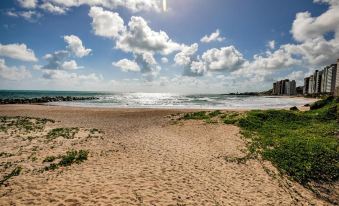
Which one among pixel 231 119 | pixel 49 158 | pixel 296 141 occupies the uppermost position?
pixel 231 119

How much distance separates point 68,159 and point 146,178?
4.93 metres

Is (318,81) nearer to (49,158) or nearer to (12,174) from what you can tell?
(49,158)

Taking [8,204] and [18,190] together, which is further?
[18,190]

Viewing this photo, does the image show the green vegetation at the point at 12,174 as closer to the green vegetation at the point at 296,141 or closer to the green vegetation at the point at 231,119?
the green vegetation at the point at 296,141

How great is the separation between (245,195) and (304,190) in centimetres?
311

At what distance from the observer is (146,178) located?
32.8 ft

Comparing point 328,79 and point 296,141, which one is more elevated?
point 328,79

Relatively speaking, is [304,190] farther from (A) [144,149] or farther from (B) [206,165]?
(A) [144,149]

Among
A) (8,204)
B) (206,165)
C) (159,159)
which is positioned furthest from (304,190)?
(8,204)

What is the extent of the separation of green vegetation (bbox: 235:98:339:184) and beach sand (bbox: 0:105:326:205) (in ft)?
4.19

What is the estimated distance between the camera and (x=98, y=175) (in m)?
10.2

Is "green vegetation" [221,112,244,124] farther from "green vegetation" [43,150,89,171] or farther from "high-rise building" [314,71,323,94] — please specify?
"high-rise building" [314,71,323,94]

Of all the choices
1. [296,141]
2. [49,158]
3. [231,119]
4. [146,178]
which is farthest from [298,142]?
[49,158]

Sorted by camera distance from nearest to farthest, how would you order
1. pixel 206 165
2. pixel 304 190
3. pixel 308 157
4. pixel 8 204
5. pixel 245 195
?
pixel 8 204 → pixel 245 195 → pixel 304 190 → pixel 206 165 → pixel 308 157
